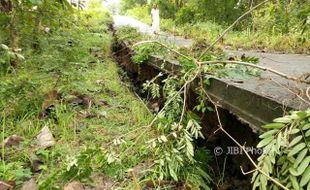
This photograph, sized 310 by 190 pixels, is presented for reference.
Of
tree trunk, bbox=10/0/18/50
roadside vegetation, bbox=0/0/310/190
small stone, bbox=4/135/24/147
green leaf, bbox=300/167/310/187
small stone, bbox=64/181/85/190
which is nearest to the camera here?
green leaf, bbox=300/167/310/187

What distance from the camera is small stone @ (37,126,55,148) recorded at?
2.42 meters

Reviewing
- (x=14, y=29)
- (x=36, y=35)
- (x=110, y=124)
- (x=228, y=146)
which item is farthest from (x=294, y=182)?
(x=36, y=35)

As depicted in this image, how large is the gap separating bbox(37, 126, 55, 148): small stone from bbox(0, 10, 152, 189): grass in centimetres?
4

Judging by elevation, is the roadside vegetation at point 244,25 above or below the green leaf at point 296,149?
below

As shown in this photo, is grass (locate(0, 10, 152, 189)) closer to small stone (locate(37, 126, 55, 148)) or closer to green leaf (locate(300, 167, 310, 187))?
small stone (locate(37, 126, 55, 148))

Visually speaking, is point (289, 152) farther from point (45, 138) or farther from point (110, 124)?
point (110, 124)

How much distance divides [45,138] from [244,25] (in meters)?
8.50

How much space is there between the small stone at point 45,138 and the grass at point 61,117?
0.04 m

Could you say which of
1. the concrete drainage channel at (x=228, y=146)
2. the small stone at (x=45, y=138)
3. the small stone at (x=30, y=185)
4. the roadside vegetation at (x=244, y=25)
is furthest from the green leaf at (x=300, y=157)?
the small stone at (x=45, y=138)

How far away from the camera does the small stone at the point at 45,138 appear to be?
7.93 ft

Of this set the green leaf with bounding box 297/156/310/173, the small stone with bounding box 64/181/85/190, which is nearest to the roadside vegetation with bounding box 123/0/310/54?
the green leaf with bounding box 297/156/310/173

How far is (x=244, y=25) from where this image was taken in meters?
10.0

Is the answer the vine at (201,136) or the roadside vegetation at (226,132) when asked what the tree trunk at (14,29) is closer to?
the roadside vegetation at (226,132)

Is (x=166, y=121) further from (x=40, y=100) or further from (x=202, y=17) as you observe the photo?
(x=202, y=17)
